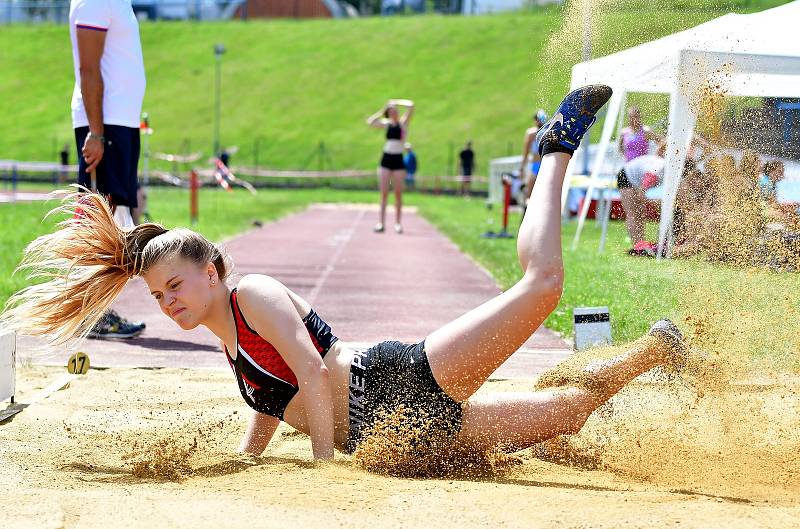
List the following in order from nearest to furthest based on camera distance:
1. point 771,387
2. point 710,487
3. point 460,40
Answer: point 710,487 < point 771,387 < point 460,40

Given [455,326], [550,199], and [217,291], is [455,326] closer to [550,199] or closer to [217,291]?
[550,199]

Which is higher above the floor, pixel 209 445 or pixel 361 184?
pixel 209 445

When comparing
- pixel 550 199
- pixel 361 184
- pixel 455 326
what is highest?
pixel 550 199

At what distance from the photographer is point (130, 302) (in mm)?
8969

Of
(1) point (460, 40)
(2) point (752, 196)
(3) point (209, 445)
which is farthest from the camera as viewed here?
(1) point (460, 40)

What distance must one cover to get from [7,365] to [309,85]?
56.6 meters

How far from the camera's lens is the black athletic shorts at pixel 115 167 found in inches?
263

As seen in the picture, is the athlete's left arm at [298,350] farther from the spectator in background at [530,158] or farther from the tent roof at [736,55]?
the spectator in background at [530,158]

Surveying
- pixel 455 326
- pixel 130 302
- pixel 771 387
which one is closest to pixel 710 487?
pixel 455 326

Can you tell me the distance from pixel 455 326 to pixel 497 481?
57 cm

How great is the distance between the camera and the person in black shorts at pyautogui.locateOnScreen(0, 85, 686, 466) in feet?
12.7

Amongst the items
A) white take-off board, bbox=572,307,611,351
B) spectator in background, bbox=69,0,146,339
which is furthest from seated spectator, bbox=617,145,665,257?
spectator in background, bbox=69,0,146,339

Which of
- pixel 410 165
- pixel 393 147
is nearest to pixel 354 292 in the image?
pixel 393 147

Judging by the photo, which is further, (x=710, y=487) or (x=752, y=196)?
(x=752, y=196)
